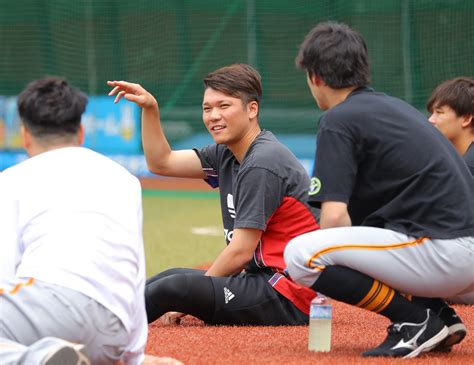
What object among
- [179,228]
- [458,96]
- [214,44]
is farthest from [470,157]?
[214,44]

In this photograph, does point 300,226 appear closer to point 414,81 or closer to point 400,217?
point 400,217

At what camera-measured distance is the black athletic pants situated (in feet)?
16.0

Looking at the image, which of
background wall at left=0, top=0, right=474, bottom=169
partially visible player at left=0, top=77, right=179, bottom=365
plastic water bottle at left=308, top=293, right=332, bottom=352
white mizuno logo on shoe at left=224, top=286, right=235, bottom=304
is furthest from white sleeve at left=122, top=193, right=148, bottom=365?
background wall at left=0, top=0, right=474, bottom=169

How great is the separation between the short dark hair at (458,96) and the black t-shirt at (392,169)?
1.38 m

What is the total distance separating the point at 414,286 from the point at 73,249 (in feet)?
4.75

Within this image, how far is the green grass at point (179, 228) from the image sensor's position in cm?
827

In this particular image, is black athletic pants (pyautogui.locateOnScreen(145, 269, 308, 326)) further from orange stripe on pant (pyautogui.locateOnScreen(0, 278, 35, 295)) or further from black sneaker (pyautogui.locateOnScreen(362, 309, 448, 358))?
orange stripe on pant (pyautogui.locateOnScreen(0, 278, 35, 295))

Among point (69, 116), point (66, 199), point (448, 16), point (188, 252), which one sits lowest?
point (188, 252)

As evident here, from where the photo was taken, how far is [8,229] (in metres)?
3.31

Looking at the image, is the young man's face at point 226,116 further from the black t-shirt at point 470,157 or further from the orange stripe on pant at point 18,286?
the orange stripe on pant at point 18,286

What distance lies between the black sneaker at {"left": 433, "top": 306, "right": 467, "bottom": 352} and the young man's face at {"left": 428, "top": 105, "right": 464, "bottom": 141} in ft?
4.92

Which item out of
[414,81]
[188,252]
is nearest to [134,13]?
[414,81]

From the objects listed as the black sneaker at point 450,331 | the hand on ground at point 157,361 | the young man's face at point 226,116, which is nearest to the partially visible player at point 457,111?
the young man's face at point 226,116

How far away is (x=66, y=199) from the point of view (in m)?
3.36
